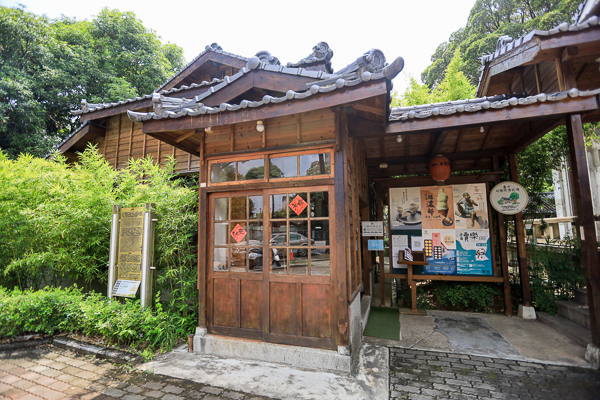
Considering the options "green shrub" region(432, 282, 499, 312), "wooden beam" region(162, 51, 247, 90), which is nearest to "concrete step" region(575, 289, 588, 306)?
"green shrub" region(432, 282, 499, 312)

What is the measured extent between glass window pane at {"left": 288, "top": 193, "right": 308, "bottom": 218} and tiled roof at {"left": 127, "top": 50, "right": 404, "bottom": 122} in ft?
4.36

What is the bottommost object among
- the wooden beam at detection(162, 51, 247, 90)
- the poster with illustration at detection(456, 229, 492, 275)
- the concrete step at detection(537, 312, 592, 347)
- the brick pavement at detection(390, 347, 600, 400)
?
the brick pavement at detection(390, 347, 600, 400)

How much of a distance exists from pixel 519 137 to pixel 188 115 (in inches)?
237

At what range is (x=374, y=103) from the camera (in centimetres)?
376

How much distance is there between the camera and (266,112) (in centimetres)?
371

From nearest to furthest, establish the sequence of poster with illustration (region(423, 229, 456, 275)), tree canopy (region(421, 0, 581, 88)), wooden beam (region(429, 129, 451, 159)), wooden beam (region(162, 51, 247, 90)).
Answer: wooden beam (region(429, 129, 451, 159))
poster with illustration (region(423, 229, 456, 275))
wooden beam (region(162, 51, 247, 90))
tree canopy (region(421, 0, 581, 88))

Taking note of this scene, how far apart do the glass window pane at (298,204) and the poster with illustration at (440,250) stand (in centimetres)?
381

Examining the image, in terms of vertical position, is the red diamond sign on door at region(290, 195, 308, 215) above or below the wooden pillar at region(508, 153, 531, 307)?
above

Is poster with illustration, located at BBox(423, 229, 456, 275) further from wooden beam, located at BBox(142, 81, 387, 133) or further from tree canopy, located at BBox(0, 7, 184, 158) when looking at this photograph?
tree canopy, located at BBox(0, 7, 184, 158)

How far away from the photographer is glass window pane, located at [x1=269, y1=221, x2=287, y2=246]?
413 centimetres

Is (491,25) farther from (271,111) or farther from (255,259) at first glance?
(255,259)

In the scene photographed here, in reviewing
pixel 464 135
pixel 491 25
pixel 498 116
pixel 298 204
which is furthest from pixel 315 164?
pixel 491 25

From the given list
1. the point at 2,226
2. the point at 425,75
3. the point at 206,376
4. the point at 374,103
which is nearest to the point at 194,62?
the point at 2,226

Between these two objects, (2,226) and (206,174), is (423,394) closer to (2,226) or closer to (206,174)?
(206,174)
